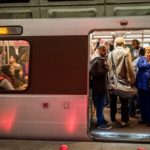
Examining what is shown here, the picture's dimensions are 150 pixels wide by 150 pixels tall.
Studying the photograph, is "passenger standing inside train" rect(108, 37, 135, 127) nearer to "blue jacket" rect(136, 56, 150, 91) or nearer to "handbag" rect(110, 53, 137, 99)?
"handbag" rect(110, 53, 137, 99)

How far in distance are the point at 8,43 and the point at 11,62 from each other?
12.8 inches

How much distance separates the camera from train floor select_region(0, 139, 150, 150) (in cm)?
626

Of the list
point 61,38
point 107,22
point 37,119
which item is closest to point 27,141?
point 37,119

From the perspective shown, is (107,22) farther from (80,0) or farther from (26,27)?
(26,27)

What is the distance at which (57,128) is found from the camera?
21.5ft

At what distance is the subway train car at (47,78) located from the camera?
6.45 metres

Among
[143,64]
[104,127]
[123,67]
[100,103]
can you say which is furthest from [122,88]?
[104,127]

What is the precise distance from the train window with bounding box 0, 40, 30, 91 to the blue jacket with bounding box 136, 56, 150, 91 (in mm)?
2269

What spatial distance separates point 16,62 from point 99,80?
1.64 metres

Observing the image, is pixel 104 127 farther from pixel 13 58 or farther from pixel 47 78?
pixel 13 58

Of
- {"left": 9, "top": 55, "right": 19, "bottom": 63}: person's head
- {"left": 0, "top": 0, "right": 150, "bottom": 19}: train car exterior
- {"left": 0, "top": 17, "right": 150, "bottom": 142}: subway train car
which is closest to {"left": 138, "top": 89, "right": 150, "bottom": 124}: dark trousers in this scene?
{"left": 0, "top": 17, "right": 150, "bottom": 142}: subway train car

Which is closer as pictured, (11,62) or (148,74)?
(11,62)

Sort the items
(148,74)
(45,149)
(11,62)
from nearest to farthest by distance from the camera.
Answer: (45,149)
(11,62)
(148,74)

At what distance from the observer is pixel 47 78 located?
6.57m
